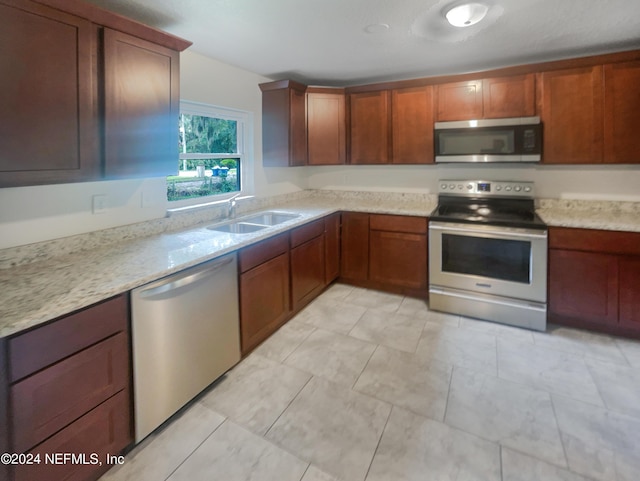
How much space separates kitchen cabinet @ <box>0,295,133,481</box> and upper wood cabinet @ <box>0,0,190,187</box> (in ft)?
2.18

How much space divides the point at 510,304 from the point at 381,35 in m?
2.27

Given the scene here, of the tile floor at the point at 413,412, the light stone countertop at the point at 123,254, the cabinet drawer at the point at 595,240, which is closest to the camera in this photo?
the light stone countertop at the point at 123,254

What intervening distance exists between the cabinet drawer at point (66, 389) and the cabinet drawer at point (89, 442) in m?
0.04

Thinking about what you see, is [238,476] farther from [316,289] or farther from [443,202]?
[443,202]

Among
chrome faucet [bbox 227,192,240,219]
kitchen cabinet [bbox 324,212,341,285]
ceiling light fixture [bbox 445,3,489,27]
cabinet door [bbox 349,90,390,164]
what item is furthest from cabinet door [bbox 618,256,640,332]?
chrome faucet [bbox 227,192,240,219]

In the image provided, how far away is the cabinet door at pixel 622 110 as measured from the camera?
2604mm

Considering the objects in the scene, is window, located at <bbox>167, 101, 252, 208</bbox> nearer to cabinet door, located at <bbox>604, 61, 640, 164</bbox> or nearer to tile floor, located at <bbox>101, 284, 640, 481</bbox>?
tile floor, located at <bbox>101, 284, 640, 481</bbox>

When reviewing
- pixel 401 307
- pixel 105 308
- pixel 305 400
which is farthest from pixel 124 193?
pixel 401 307

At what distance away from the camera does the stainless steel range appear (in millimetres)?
2756

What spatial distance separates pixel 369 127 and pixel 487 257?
5.69 feet

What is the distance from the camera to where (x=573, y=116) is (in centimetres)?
279

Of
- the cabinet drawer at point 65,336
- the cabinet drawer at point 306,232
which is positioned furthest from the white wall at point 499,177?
the cabinet drawer at point 65,336

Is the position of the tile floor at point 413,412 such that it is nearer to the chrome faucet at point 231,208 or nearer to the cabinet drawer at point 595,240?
the cabinet drawer at point 595,240

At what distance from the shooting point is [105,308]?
1445 mm
